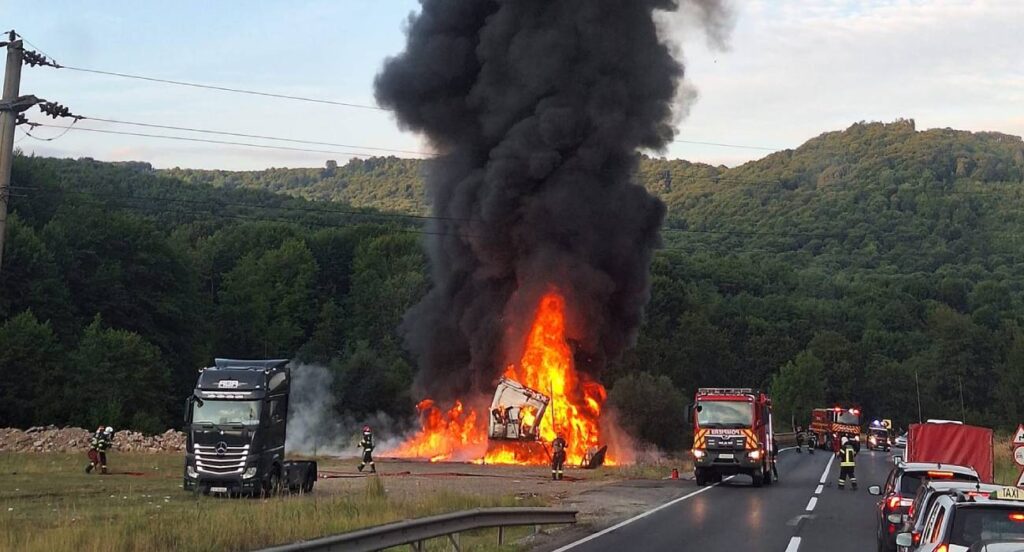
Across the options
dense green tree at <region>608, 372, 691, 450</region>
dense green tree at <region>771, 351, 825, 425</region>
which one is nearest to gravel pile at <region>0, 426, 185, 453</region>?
dense green tree at <region>608, 372, 691, 450</region>

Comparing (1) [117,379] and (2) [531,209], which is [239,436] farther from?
(1) [117,379]

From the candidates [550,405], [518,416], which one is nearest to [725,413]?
[518,416]

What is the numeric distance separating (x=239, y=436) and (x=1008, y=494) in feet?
62.9

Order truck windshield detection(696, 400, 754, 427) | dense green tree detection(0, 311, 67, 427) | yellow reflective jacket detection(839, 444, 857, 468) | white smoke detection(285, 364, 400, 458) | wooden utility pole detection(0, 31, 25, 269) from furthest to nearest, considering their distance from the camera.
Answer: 1. white smoke detection(285, 364, 400, 458)
2. dense green tree detection(0, 311, 67, 427)
3. truck windshield detection(696, 400, 754, 427)
4. yellow reflective jacket detection(839, 444, 857, 468)
5. wooden utility pole detection(0, 31, 25, 269)

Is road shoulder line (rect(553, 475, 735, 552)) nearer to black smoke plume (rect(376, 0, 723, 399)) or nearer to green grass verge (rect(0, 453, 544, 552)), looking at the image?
green grass verge (rect(0, 453, 544, 552))

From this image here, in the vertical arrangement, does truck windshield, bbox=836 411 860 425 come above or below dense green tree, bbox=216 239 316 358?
below

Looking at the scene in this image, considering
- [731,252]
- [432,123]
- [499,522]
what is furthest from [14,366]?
[731,252]

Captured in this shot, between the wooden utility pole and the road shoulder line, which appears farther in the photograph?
the wooden utility pole

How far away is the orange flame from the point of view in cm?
4278

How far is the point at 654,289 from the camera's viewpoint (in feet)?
309

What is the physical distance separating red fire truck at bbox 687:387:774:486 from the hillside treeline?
96.7 feet

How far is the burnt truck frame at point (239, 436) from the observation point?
2542cm

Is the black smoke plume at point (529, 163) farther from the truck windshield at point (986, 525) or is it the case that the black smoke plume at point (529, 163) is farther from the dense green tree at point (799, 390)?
the dense green tree at point (799, 390)

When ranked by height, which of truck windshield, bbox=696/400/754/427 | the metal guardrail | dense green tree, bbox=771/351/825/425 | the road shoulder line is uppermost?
dense green tree, bbox=771/351/825/425
